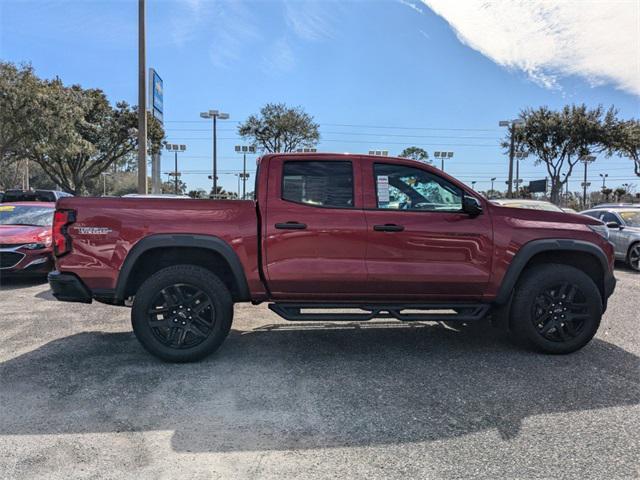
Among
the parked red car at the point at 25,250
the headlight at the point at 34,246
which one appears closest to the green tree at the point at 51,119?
the parked red car at the point at 25,250

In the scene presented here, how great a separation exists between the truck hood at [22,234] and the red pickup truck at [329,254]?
14.9 feet

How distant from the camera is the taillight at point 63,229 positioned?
4.32 metres

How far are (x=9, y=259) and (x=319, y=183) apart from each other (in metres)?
6.39

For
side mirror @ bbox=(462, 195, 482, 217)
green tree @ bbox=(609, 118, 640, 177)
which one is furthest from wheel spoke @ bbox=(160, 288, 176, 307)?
green tree @ bbox=(609, 118, 640, 177)

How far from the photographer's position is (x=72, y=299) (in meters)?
4.44

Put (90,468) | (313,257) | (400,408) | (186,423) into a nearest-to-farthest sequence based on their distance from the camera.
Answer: (90,468), (186,423), (400,408), (313,257)

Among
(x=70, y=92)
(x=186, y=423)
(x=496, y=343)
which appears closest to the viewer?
(x=186, y=423)

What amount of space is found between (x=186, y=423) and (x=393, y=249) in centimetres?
232

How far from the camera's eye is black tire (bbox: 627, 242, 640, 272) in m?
11.3

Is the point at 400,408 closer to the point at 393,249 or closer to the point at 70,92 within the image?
the point at 393,249

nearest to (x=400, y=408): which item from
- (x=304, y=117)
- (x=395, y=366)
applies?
(x=395, y=366)

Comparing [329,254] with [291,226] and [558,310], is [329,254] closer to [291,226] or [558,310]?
[291,226]

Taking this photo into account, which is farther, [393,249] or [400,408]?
[393,249]

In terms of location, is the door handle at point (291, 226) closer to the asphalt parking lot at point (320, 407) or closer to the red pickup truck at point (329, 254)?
the red pickup truck at point (329, 254)
